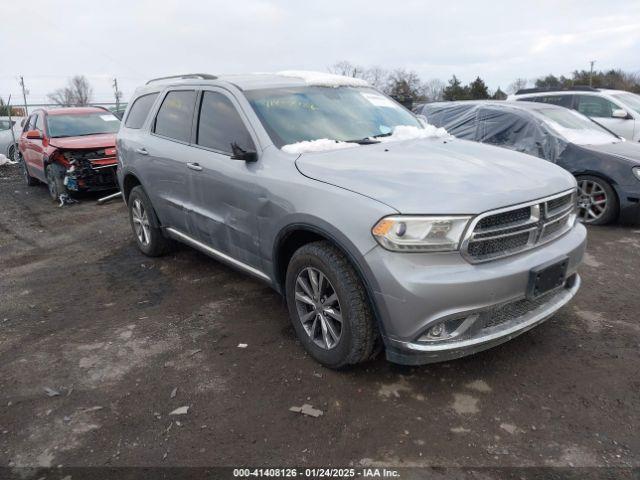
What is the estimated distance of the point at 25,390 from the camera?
10.4 ft

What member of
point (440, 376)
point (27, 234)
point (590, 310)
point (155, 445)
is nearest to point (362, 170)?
point (440, 376)

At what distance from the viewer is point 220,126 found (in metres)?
3.97

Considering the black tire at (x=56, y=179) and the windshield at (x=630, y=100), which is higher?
the windshield at (x=630, y=100)

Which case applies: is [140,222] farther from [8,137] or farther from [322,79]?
[8,137]

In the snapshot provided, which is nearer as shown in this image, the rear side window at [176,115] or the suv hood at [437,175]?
the suv hood at [437,175]

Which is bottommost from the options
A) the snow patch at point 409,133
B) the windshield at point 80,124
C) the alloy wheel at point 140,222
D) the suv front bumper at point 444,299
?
the alloy wheel at point 140,222

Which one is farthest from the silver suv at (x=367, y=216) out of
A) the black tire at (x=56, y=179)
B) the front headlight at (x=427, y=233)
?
the black tire at (x=56, y=179)

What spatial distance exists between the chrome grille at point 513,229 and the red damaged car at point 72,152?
26.0 feet

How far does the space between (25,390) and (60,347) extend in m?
0.57

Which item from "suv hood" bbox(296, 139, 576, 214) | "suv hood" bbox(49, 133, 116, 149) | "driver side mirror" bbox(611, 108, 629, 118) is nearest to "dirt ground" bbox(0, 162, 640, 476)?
"suv hood" bbox(296, 139, 576, 214)

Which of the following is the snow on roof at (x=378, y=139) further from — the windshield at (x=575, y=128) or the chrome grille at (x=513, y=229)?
the windshield at (x=575, y=128)

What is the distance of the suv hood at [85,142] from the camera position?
29.0 feet

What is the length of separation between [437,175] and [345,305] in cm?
93

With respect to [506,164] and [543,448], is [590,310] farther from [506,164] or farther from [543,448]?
[543,448]
